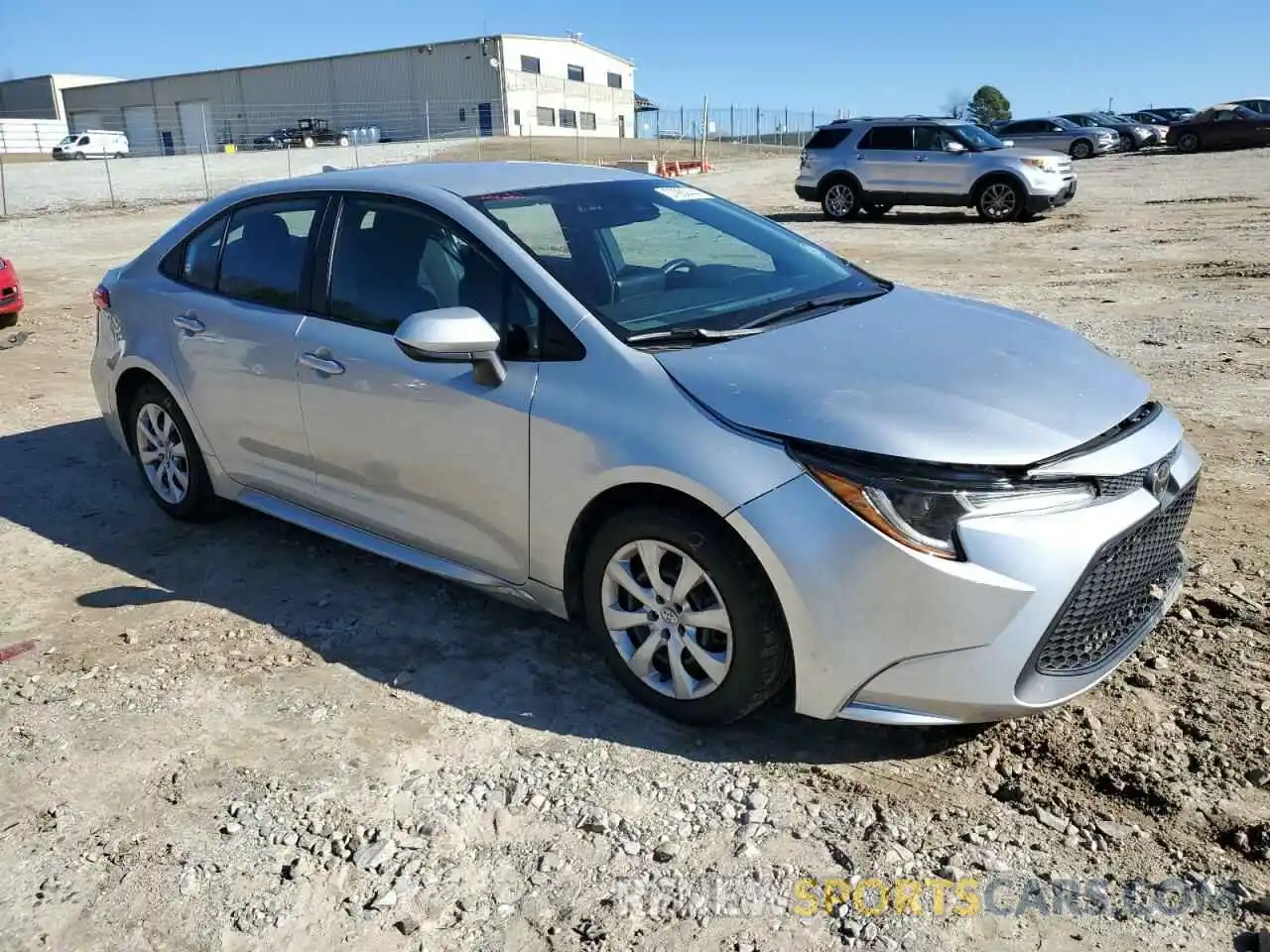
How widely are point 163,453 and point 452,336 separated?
102 inches

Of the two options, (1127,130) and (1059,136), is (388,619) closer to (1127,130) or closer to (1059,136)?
(1059,136)

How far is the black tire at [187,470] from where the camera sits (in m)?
5.00

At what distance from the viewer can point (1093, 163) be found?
108 feet

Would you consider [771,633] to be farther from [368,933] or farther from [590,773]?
[368,933]

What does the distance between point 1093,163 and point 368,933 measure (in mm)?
35593

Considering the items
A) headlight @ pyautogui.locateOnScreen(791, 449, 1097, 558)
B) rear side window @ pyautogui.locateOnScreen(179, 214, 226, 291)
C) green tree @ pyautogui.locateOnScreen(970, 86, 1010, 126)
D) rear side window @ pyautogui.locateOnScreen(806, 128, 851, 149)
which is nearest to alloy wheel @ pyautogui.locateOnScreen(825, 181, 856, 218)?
rear side window @ pyautogui.locateOnScreen(806, 128, 851, 149)

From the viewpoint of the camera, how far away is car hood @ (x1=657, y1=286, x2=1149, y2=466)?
2.83 m

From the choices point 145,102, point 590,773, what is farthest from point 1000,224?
point 145,102

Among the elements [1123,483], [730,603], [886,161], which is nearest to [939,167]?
[886,161]

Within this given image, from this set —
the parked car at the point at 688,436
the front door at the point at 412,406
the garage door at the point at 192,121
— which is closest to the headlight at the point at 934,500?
the parked car at the point at 688,436

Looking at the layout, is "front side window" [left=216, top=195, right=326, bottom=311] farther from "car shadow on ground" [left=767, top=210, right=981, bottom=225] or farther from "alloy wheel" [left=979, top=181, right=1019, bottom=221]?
"alloy wheel" [left=979, top=181, right=1019, bottom=221]

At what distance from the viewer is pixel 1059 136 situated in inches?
1421

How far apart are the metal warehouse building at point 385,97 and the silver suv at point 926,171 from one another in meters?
41.7

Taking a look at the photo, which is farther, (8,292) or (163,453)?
(8,292)
